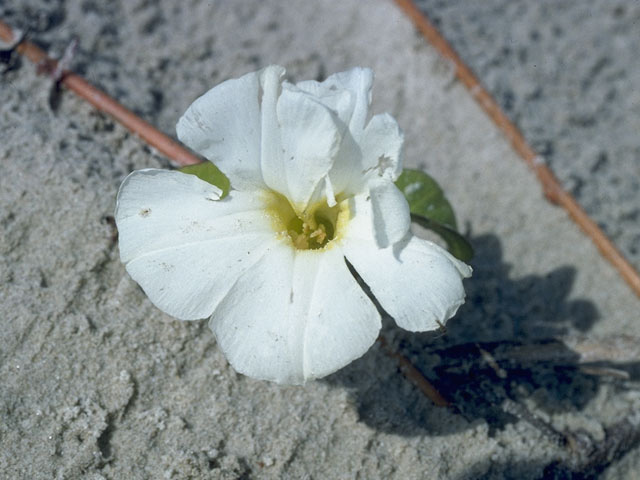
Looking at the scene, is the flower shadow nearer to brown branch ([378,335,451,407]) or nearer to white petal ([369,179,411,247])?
brown branch ([378,335,451,407])

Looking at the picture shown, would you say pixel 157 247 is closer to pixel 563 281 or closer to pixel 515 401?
pixel 515 401

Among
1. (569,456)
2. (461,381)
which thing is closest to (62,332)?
(461,381)

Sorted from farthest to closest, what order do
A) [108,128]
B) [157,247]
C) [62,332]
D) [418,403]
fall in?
[108,128], [418,403], [62,332], [157,247]

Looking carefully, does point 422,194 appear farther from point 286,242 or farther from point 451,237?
point 286,242

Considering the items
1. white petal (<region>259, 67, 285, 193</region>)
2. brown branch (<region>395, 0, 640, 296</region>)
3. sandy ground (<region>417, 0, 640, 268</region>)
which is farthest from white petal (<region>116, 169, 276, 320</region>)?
sandy ground (<region>417, 0, 640, 268</region>)

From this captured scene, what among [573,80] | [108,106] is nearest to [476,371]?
[108,106]

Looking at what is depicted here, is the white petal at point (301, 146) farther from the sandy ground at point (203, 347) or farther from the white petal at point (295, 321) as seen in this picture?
the sandy ground at point (203, 347)

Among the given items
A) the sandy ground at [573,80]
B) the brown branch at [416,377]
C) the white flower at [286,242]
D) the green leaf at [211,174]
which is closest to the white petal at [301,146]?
the white flower at [286,242]
